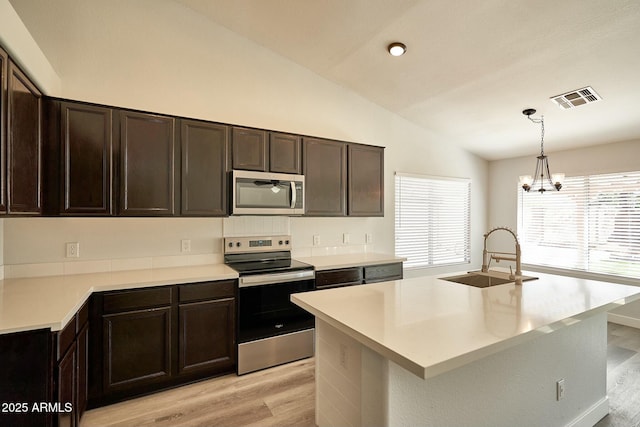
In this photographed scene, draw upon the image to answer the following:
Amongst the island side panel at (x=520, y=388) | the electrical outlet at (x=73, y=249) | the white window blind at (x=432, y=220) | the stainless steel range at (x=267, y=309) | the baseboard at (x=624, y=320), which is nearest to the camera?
the island side panel at (x=520, y=388)

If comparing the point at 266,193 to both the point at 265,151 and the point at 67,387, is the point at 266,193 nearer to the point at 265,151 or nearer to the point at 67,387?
the point at 265,151

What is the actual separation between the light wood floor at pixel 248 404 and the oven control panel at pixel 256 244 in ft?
3.82

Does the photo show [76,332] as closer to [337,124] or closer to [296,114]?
[296,114]

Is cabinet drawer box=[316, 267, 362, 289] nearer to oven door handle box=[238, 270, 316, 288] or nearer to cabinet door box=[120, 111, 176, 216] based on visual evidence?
oven door handle box=[238, 270, 316, 288]

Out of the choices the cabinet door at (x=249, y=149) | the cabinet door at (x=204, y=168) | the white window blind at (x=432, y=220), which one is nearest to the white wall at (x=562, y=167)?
the white window blind at (x=432, y=220)

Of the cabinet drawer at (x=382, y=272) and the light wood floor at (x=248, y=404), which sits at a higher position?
the cabinet drawer at (x=382, y=272)

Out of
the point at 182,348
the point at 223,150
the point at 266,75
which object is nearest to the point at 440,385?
the point at 182,348

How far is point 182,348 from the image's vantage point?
2480 millimetres

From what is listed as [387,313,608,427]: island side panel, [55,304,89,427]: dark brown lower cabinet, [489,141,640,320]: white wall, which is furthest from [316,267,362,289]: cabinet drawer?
[489,141,640,320]: white wall

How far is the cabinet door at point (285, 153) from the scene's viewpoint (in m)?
3.16

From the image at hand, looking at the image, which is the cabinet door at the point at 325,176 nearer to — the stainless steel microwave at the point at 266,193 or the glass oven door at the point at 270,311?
the stainless steel microwave at the point at 266,193

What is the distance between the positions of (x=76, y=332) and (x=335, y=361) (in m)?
1.55

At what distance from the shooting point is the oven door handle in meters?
2.70

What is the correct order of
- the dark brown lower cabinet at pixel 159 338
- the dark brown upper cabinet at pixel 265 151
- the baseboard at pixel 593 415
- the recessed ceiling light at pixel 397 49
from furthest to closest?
the dark brown upper cabinet at pixel 265 151
the recessed ceiling light at pixel 397 49
the dark brown lower cabinet at pixel 159 338
the baseboard at pixel 593 415
